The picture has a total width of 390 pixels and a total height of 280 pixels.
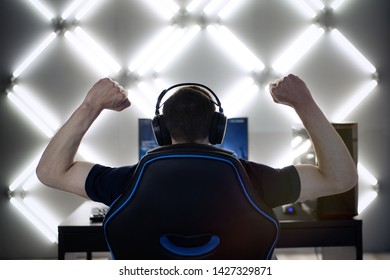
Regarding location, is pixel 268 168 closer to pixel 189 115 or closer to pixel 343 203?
pixel 189 115

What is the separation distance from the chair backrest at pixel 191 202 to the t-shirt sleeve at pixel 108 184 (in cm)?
10

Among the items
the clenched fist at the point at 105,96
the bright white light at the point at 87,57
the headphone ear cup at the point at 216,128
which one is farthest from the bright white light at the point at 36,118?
the headphone ear cup at the point at 216,128

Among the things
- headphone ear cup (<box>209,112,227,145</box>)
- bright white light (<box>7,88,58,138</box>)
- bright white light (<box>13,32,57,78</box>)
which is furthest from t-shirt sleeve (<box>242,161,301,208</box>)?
bright white light (<box>13,32,57,78</box>)

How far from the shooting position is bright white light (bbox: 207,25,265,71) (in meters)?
2.46

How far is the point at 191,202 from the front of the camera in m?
0.68

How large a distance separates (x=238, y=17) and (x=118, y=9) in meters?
0.80

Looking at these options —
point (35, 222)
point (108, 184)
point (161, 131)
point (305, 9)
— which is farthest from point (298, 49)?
point (35, 222)

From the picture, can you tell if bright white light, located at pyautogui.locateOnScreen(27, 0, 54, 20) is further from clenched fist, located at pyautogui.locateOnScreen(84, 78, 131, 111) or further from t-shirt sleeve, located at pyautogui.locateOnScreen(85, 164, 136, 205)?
t-shirt sleeve, located at pyautogui.locateOnScreen(85, 164, 136, 205)

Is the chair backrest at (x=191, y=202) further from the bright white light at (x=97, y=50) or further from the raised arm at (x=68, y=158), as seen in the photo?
the bright white light at (x=97, y=50)

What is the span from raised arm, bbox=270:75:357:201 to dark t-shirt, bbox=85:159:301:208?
0.03 metres

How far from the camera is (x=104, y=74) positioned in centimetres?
248

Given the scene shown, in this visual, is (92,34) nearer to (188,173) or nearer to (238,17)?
(238,17)

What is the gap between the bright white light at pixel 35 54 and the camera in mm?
2465

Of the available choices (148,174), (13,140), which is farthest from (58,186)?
(13,140)
